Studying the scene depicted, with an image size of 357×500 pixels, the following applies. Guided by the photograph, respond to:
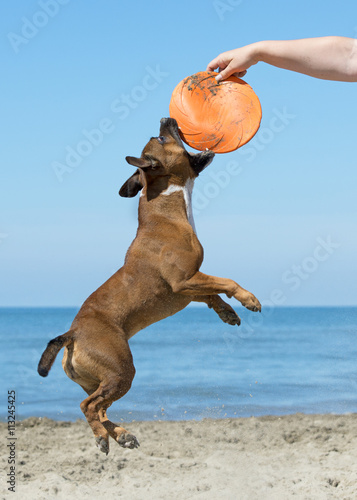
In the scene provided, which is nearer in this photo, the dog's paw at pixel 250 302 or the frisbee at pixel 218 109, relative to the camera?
the dog's paw at pixel 250 302

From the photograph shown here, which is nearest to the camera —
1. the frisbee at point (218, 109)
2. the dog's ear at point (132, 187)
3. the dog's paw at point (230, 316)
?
the frisbee at point (218, 109)

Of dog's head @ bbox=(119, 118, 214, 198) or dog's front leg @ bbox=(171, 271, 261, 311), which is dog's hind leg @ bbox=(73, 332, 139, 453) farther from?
dog's head @ bbox=(119, 118, 214, 198)

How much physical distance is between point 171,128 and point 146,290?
1.39 metres

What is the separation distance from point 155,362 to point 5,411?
1031cm

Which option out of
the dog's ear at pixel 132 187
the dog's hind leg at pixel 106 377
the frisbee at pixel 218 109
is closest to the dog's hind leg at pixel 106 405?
the dog's hind leg at pixel 106 377

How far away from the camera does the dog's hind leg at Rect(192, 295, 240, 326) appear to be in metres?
5.40

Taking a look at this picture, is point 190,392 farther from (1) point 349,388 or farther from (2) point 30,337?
(2) point 30,337

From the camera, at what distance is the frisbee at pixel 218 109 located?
5148 mm

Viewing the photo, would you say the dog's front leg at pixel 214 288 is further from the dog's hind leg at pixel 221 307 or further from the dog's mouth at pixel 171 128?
the dog's mouth at pixel 171 128

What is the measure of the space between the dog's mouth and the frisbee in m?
0.16

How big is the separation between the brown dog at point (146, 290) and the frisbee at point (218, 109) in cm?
19

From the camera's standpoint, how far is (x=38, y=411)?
586 inches

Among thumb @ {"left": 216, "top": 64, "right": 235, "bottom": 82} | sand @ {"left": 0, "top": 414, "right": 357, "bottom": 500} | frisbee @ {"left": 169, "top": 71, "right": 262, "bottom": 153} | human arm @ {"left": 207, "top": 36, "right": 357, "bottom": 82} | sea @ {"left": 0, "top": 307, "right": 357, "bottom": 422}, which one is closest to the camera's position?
human arm @ {"left": 207, "top": 36, "right": 357, "bottom": 82}

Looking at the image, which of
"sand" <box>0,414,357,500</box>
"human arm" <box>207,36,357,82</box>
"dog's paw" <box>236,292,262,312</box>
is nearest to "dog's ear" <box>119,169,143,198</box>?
"dog's paw" <box>236,292,262,312</box>
